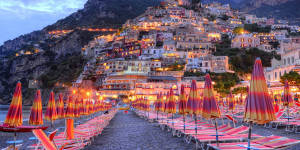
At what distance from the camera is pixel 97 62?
358ft

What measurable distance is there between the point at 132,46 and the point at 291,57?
68713 mm

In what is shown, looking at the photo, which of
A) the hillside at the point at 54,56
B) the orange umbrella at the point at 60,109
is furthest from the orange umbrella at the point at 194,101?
the hillside at the point at 54,56

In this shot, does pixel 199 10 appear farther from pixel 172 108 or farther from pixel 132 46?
pixel 172 108

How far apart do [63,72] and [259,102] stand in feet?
390

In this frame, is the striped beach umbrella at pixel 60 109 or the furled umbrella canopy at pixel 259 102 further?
the striped beach umbrella at pixel 60 109

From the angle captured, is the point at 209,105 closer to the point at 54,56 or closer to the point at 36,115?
the point at 36,115

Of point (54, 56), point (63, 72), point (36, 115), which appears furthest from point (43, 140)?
point (54, 56)

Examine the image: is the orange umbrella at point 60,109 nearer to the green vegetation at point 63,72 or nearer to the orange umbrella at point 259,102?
the orange umbrella at point 259,102

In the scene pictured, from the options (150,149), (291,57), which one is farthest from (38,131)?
(291,57)

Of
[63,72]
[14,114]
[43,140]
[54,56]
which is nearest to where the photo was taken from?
[43,140]

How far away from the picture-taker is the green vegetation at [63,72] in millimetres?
106625

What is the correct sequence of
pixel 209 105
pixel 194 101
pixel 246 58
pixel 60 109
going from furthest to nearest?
pixel 246 58 < pixel 60 109 < pixel 194 101 < pixel 209 105

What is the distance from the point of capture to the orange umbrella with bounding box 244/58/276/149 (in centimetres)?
536

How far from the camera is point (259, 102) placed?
5.41 metres
